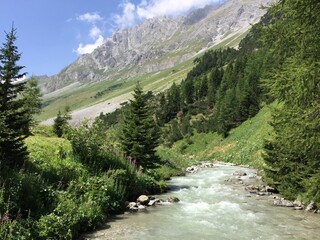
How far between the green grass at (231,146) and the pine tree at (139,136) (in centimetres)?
1731

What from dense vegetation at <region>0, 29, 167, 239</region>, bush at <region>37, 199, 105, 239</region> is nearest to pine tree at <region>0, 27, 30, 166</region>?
dense vegetation at <region>0, 29, 167, 239</region>

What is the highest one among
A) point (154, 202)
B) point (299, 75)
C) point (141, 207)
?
point (299, 75)

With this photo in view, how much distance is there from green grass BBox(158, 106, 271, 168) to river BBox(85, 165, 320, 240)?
24.7 metres

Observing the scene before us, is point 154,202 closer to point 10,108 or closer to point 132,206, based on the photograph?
point 132,206

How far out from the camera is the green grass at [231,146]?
174ft

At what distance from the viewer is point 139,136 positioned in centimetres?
3066

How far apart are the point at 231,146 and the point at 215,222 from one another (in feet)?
165

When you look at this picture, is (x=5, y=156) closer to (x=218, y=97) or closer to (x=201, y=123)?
(x=201, y=123)

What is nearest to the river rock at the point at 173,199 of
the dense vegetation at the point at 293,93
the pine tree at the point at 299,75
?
the dense vegetation at the point at 293,93

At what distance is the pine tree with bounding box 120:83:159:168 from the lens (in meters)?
30.0

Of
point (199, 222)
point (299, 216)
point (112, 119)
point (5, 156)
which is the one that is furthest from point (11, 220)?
point (112, 119)

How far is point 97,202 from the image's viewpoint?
16.6 meters

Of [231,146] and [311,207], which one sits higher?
[311,207]

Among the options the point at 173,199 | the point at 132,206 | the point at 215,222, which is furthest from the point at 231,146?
the point at 215,222
